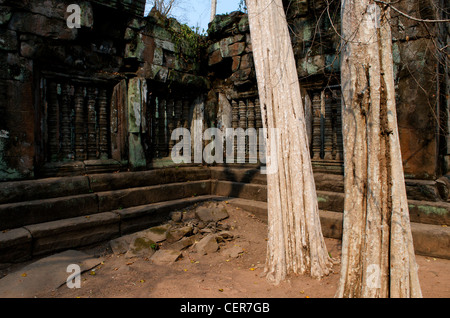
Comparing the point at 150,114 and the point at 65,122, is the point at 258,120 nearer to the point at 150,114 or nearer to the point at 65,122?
the point at 150,114

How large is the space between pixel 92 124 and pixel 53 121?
1.95ft

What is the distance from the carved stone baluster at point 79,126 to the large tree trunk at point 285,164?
3.16m

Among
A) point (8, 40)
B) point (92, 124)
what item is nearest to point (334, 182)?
point (92, 124)

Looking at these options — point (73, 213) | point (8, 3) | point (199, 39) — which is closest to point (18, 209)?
point (73, 213)

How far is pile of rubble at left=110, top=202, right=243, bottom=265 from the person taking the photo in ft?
12.3

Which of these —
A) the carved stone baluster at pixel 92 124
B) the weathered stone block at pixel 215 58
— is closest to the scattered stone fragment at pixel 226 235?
the carved stone baluster at pixel 92 124

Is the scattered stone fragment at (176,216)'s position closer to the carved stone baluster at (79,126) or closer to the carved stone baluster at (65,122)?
the carved stone baluster at (79,126)

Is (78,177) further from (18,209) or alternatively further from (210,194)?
(210,194)

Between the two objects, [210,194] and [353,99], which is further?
[210,194]

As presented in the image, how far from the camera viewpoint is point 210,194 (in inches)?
237

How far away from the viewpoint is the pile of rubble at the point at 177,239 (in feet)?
12.3

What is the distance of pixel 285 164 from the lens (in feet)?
9.68

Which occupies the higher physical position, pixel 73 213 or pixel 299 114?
pixel 299 114

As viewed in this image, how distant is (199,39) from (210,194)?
3.43 meters
